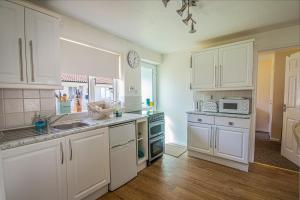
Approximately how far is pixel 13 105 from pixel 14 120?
0.17 meters

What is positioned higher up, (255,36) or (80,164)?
(255,36)

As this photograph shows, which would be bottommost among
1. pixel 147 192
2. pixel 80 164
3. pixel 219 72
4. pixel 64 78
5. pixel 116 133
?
pixel 147 192

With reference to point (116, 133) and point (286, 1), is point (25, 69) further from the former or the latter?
point (286, 1)

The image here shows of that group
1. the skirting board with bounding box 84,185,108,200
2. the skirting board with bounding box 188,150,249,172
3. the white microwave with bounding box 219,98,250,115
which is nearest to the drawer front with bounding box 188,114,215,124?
the white microwave with bounding box 219,98,250,115

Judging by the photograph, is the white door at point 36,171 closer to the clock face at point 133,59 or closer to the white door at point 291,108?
the clock face at point 133,59

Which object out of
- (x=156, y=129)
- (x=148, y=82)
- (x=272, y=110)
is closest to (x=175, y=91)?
(x=148, y=82)

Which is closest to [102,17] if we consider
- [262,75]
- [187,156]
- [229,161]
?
[187,156]

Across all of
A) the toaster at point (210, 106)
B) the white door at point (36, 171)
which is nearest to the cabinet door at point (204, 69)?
the toaster at point (210, 106)

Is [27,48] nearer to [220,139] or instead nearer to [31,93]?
[31,93]

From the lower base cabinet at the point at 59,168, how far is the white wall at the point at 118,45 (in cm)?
133

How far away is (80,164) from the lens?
161 cm

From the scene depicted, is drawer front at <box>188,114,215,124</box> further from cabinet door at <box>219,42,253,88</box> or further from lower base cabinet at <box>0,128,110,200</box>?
lower base cabinet at <box>0,128,110,200</box>

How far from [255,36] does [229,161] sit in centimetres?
228

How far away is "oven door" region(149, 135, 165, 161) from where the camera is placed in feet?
8.64
